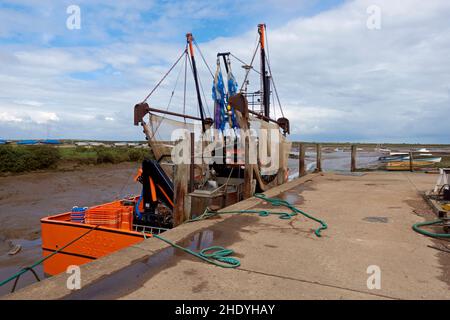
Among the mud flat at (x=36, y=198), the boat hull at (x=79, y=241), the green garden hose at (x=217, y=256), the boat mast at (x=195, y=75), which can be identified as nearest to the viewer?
the green garden hose at (x=217, y=256)

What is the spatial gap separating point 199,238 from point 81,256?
4.06 meters

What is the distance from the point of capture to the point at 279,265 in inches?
155

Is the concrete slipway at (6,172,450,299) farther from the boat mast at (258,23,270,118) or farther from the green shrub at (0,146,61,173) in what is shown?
the green shrub at (0,146,61,173)

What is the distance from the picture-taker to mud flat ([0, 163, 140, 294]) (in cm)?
982

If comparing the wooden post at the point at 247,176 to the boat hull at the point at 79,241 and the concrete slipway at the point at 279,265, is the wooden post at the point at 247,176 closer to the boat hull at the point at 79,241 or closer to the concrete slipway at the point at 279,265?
the concrete slipway at the point at 279,265

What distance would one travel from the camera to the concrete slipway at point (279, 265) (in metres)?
3.24

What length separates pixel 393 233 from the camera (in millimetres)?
5320

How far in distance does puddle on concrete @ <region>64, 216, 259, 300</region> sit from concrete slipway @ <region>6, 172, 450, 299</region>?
0.03 feet

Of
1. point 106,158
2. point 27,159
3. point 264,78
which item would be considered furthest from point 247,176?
point 106,158

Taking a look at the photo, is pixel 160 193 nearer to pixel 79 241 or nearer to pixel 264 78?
pixel 79 241

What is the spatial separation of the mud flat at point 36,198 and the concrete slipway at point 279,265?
5.18 m

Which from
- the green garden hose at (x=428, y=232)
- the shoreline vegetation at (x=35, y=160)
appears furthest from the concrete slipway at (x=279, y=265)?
the shoreline vegetation at (x=35, y=160)

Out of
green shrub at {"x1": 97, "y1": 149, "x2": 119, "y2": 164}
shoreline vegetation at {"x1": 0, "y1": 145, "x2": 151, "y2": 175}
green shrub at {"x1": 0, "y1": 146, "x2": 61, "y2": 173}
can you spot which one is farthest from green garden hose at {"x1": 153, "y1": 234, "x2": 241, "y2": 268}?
green shrub at {"x1": 97, "y1": 149, "x2": 119, "y2": 164}
